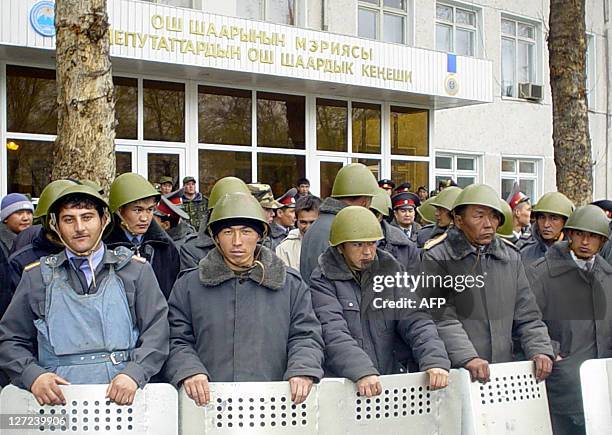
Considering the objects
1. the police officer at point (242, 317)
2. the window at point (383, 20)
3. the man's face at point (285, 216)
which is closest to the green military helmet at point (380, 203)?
the police officer at point (242, 317)

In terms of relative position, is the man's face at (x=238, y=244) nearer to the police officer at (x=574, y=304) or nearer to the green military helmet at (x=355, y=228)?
the green military helmet at (x=355, y=228)

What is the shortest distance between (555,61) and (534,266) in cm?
445

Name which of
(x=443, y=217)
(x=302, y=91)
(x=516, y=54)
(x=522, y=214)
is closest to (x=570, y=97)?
(x=522, y=214)

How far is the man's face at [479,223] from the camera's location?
13.3 ft

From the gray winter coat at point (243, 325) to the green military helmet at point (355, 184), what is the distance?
61.5 inches

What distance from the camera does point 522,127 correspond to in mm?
18594

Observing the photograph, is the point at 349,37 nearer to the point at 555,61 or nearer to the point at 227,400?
the point at 555,61

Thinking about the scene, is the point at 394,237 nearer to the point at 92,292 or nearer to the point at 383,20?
the point at 92,292

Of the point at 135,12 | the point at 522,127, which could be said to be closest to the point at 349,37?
the point at 135,12

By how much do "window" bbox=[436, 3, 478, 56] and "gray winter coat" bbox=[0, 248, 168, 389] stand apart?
15.2 metres

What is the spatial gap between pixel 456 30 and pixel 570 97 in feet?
33.0

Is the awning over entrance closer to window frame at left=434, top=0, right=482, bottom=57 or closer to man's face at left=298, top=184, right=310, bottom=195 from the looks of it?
man's face at left=298, top=184, right=310, bottom=195

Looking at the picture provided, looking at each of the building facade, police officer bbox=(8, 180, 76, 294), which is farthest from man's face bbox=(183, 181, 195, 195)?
police officer bbox=(8, 180, 76, 294)

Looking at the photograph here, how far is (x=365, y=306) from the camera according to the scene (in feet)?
12.1
